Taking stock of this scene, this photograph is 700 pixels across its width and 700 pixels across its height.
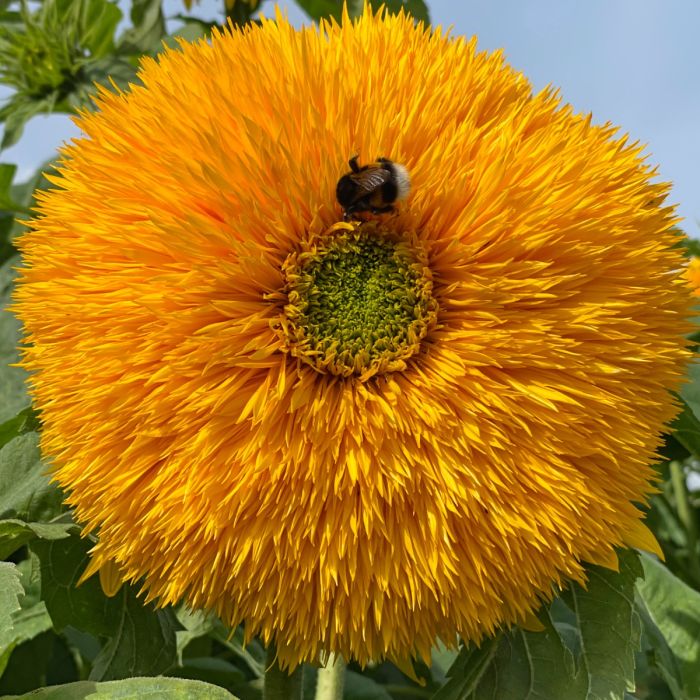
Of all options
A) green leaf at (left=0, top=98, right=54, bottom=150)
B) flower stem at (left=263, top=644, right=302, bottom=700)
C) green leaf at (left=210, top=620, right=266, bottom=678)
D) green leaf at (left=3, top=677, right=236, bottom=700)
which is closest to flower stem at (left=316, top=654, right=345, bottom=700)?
flower stem at (left=263, top=644, right=302, bottom=700)

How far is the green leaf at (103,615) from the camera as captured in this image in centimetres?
123

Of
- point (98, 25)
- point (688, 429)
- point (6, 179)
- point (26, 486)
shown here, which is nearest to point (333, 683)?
point (26, 486)

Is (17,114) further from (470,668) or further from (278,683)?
(470,668)

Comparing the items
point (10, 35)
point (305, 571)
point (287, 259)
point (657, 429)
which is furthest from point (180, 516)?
point (10, 35)

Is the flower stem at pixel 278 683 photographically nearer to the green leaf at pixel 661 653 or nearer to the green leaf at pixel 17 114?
the green leaf at pixel 661 653

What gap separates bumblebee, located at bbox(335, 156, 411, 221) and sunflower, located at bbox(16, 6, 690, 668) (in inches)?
0.7

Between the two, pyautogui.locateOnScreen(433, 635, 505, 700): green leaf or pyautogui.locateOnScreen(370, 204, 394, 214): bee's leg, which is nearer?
pyautogui.locateOnScreen(370, 204, 394, 214): bee's leg

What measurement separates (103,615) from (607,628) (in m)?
0.69

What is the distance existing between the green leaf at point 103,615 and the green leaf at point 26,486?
48 mm

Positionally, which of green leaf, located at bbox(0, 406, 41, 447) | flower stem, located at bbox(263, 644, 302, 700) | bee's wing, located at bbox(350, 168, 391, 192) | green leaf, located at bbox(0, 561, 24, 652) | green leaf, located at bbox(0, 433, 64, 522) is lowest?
flower stem, located at bbox(263, 644, 302, 700)

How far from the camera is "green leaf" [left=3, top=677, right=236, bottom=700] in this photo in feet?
2.94

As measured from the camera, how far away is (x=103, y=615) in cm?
125

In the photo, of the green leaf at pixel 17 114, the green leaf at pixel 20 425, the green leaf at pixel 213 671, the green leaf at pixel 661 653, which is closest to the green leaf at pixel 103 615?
the green leaf at pixel 20 425

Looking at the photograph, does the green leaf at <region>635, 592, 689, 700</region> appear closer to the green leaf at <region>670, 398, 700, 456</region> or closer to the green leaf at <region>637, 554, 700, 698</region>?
the green leaf at <region>637, 554, 700, 698</region>
